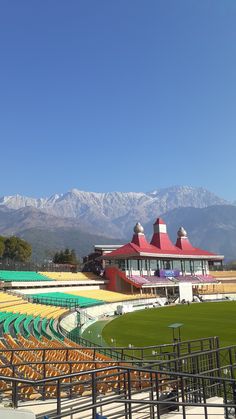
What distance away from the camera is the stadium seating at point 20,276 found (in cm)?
5356

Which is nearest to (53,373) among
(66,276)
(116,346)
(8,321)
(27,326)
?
(8,321)

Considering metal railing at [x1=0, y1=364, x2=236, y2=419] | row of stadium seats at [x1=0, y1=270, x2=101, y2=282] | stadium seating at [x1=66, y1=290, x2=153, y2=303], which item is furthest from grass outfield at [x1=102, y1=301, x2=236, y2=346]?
metal railing at [x1=0, y1=364, x2=236, y2=419]

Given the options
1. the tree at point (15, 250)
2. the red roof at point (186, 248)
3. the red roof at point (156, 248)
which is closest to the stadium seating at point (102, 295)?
the red roof at point (156, 248)

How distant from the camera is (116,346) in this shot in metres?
27.7

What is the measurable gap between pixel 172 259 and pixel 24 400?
2921 inches

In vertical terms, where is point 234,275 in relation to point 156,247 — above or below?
below

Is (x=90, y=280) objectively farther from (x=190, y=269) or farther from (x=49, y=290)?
(x=190, y=269)

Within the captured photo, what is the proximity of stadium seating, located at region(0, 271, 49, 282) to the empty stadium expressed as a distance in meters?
0.21

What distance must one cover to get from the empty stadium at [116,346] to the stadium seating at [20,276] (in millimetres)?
211

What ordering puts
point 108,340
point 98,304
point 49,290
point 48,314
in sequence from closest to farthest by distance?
point 108,340
point 48,314
point 98,304
point 49,290

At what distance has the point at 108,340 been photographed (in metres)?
30.3

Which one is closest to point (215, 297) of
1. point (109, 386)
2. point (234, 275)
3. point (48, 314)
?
point (234, 275)

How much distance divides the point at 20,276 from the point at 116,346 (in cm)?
3353

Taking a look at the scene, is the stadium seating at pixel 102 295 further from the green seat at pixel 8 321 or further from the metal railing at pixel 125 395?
the metal railing at pixel 125 395
